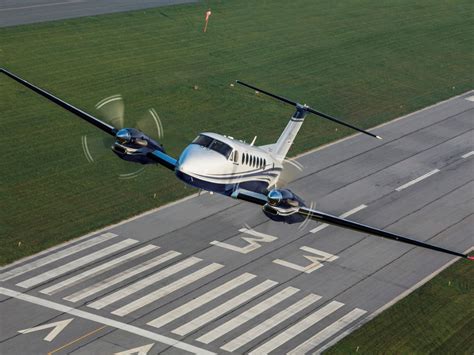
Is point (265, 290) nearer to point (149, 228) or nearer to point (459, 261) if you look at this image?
point (149, 228)

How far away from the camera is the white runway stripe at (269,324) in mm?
44188

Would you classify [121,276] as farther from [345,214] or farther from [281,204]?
[345,214]

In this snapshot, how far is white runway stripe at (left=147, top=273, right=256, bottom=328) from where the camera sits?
45.7 metres

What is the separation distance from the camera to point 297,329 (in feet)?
151

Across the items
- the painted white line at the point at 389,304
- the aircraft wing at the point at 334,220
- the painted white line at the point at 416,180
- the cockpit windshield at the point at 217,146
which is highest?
the cockpit windshield at the point at 217,146

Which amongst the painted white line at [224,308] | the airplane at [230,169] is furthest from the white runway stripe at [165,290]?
the airplane at [230,169]

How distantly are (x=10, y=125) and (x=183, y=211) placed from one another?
64.0ft

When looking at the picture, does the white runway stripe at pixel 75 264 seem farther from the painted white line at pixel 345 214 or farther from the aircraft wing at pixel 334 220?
the painted white line at pixel 345 214

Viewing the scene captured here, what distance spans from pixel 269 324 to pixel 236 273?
5.90 m

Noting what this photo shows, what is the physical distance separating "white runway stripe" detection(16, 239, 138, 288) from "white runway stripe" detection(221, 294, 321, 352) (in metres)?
11.3

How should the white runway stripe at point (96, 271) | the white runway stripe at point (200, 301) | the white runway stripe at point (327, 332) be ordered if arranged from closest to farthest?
the white runway stripe at point (327, 332) → the white runway stripe at point (200, 301) → the white runway stripe at point (96, 271)

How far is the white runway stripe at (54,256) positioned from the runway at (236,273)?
0.21ft

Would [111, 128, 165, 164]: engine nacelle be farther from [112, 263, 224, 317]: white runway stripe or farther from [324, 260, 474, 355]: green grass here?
[324, 260, 474, 355]: green grass

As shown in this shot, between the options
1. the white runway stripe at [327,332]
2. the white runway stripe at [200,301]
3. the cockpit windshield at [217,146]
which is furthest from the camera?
the cockpit windshield at [217,146]
